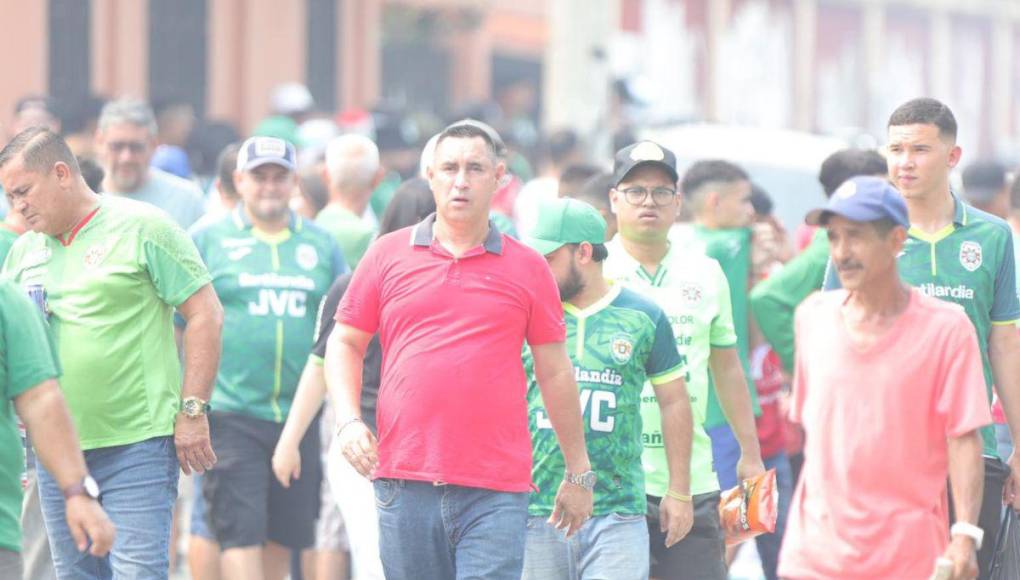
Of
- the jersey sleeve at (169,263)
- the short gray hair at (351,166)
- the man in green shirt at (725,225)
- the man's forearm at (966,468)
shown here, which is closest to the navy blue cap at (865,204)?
the man's forearm at (966,468)

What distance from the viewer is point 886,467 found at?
559 cm

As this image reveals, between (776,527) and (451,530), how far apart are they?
324 centimetres

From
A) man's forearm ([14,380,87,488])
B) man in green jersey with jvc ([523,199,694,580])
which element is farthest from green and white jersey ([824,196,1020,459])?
man's forearm ([14,380,87,488])

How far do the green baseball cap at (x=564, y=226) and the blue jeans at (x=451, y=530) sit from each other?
101 centimetres

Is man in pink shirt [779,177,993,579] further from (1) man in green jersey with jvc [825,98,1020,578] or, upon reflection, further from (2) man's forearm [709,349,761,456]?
(2) man's forearm [709,349,761,456]

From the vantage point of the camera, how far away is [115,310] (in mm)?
7191

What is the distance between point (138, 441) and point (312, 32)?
71.5 feet

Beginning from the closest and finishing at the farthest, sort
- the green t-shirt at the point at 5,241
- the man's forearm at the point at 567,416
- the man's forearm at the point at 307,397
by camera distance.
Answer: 1. the man's forearm at the point at 567,416
2. the green t-shirt at the point at 5,241
3. the man's forearm at the point at 307,397

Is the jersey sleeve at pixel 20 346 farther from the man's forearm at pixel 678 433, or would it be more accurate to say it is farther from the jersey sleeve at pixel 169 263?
the man's forearm at pixel 678 433

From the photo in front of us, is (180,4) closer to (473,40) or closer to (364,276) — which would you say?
(473,40)

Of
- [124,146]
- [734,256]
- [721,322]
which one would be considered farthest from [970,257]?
[124,146]

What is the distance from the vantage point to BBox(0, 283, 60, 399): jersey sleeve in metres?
5.84

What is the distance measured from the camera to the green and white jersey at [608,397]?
7023mm

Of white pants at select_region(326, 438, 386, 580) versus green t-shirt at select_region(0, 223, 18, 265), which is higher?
green t-shirt at select_region(0, 223, 18, 265)
